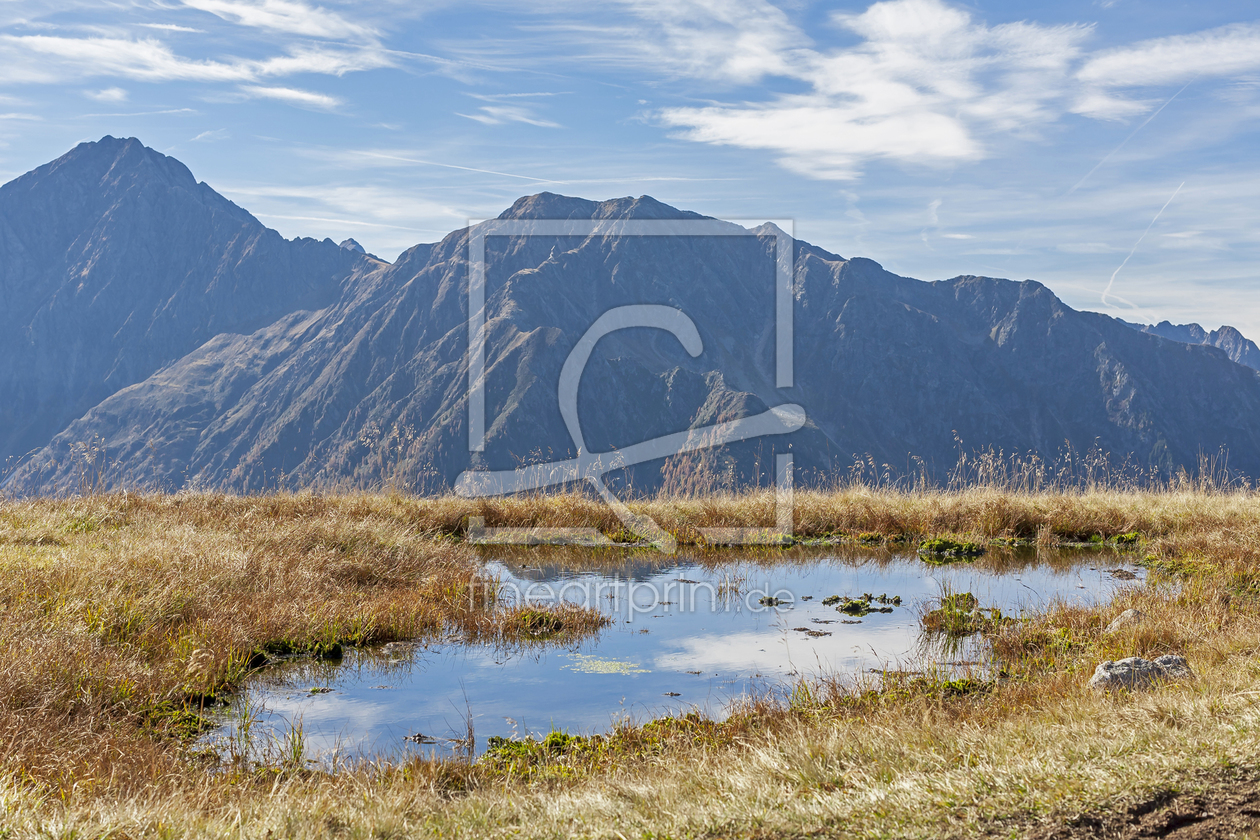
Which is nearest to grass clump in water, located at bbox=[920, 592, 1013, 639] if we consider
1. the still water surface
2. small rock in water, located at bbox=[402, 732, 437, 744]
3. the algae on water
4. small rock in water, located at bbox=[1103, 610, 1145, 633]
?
the still water surface

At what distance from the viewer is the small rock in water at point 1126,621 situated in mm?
8602

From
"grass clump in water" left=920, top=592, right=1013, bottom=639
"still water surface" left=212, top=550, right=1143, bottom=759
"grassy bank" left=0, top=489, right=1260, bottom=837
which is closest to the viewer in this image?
"grassy bank" left=0, top=489, right=1260, bottom=837

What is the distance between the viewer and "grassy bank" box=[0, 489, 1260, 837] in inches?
172

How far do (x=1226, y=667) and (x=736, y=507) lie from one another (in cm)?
1130

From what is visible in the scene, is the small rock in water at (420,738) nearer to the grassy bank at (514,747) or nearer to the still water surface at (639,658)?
the still water surface at (639,658)

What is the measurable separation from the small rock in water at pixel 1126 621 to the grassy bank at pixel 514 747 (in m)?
0.13

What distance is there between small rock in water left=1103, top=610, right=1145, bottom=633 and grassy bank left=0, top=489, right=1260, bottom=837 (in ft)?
0.43

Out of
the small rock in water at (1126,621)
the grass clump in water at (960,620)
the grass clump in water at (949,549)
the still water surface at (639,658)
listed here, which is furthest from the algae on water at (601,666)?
the grass clump in water at (949,549)

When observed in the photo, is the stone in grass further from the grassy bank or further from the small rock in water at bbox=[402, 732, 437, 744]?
the small rock in water at bbox=[402, 732, 437, 744]

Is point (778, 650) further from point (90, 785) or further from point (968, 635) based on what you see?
point (90, 785)

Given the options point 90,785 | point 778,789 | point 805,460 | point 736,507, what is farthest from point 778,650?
point 805,460

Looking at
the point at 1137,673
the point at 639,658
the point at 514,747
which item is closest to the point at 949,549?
the point at 639,658

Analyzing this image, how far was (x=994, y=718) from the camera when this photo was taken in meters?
6.01

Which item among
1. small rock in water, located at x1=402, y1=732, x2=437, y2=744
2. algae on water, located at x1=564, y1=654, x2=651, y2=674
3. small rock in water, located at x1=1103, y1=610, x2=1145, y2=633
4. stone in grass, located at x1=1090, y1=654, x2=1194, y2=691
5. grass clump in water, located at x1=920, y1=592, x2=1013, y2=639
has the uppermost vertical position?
stone in grass, located at x1=1090, y1=654, x2=1194, y2=691
